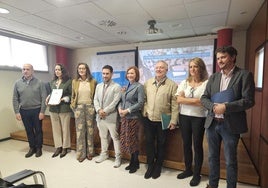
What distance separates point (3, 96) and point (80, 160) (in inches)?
97.6

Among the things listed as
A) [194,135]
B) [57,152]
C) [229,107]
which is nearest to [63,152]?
[57,152]

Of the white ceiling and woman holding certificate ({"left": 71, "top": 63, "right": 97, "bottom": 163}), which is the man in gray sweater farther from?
the white ceiling

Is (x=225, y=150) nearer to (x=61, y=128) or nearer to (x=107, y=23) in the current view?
(x=61, y=128)

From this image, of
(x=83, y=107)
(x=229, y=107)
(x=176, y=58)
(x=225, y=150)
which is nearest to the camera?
(x=229, y=107)

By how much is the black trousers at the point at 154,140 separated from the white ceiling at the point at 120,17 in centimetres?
167

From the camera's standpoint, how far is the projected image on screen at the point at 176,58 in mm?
4355

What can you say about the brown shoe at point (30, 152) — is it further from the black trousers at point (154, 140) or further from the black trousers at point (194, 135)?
the black trousers at point (194, 135)

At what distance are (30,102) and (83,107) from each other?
935 mm

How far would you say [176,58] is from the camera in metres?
4.68

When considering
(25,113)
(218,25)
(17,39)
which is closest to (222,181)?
(218,25)

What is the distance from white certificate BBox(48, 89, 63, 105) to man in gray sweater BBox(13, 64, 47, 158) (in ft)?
0.70

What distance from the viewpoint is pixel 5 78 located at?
4020 mm

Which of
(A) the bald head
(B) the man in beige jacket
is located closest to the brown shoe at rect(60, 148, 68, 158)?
(A) the bald head

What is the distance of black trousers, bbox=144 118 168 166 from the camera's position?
2297 millimetres
